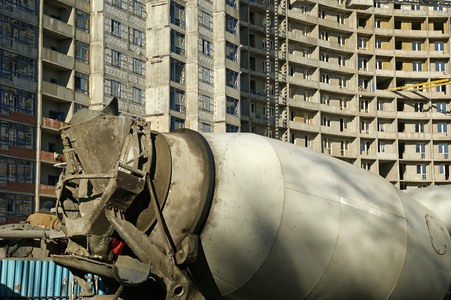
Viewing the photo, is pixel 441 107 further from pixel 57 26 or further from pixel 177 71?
pixel 57 26

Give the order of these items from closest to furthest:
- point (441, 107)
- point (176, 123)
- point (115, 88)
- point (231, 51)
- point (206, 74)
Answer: point (115, 88), point (176, 123), point (206, 74), point (231, 51), point (441, 107)

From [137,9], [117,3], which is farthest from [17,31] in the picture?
[137,9]

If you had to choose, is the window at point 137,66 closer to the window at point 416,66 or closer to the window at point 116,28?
the window at point 116,28

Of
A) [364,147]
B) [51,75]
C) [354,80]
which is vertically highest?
[354,80]

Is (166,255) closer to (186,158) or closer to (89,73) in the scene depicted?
(186,158)

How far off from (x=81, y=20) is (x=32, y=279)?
40.3 m

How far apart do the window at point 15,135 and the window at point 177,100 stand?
567 inches

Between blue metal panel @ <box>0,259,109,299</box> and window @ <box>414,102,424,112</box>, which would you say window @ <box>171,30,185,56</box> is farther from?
window @ <box>414,102,424,112</box>

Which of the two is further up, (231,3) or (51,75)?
(231,3)

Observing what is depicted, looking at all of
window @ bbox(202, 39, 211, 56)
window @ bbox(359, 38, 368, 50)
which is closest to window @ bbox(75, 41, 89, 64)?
window @ bbox(202, 39, 211, 56)

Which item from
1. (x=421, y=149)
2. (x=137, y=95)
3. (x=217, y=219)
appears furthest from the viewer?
(x=421, y=149)

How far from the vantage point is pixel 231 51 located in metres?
73.1

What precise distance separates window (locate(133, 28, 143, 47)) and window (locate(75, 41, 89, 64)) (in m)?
5.08

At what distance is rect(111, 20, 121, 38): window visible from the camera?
200ft
